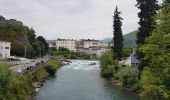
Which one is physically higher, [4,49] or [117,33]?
[117,33]

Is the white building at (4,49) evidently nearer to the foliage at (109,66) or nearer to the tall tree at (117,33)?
the foliage at (109,66)

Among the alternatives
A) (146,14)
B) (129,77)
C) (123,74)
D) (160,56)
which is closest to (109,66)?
(123,74)

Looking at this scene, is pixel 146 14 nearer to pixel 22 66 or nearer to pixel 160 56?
pixel 22 66

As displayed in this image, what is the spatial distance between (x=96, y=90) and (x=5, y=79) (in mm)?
32095

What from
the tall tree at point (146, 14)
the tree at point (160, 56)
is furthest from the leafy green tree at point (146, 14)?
the tree at point (160, 56)

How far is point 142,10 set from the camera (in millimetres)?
55500

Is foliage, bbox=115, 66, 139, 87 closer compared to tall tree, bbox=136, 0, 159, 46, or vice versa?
tall tree, bbox=136, 0, 159, 46

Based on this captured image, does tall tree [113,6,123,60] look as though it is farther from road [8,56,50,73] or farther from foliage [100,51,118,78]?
road [8,56,50,73]

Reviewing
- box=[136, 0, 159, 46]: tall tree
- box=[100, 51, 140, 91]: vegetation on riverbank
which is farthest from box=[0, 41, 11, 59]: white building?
box=[136, 0, 159, 46]: tall tree

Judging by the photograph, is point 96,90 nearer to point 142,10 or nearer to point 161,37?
point 142,10

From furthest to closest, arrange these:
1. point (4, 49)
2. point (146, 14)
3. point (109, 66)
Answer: point (4, 49), point (109, 66), point (146, 14)

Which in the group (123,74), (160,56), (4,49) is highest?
(4,49)

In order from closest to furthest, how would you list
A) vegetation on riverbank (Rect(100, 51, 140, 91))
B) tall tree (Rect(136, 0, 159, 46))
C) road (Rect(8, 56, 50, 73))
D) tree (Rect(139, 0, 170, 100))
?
tree (Rect(139, 0, 170, 100)) < tall tree (Rect(136, 0, 159, 46)) < road (Rect(8, 56, 50, 73)) < vegetation on riverbank (Rect(100, 51, 140, 91))

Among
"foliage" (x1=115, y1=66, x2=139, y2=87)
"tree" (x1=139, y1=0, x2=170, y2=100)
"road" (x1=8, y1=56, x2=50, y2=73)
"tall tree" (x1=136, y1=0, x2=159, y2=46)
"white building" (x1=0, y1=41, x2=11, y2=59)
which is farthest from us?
"white building" (x1=0, y1=41, x2=11, y2=59)
